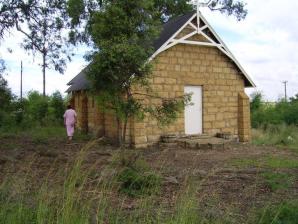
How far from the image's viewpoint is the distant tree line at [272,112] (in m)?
25.4

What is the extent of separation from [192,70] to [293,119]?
10.8 m

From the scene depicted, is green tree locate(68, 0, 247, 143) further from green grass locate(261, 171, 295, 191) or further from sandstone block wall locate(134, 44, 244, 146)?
sandstone block wall locate(134, 44, 244, 146)

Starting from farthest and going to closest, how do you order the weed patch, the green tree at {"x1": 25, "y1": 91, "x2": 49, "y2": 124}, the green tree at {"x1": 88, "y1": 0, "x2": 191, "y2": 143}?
the green tree at {"x1": 25, "y1": 91, "x2": 49, "y2": 124}, the green tree at {"x1": 88, "y1": 0, "x2": 191, "y2": 143}, the weed patch

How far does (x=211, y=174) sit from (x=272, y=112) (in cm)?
2203

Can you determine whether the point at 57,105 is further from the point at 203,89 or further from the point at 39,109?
the point at 203,89

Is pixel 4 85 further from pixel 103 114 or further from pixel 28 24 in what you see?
pixel 103 114

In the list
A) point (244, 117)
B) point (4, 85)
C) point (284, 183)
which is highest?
point (4, 85)

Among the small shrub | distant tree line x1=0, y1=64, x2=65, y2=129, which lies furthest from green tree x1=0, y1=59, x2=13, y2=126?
the small shrub

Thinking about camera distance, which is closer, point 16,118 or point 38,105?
point 16,118

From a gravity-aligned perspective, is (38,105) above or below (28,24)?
below

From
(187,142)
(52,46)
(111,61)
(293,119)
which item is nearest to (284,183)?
(111,61)

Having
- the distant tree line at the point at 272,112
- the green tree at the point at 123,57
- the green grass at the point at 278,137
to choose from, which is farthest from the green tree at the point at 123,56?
the distant tree line at the point at 272,112

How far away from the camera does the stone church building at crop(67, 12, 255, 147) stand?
639 inches

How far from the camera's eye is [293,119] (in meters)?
25.4
